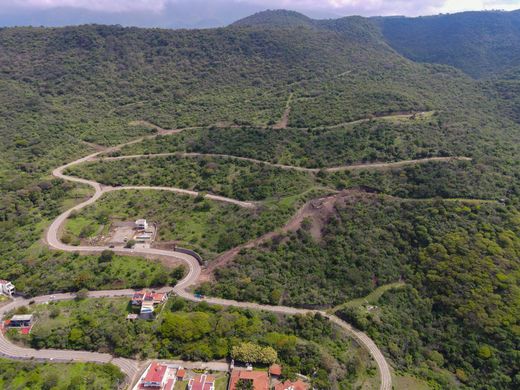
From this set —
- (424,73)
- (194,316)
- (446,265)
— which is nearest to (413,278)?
(446,265)

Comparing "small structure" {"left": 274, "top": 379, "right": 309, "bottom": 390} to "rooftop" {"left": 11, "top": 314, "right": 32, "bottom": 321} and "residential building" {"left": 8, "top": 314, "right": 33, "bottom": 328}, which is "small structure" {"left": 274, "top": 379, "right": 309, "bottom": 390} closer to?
"residential building" {"left": 8, "top": 314, "right": 33, "bottom": 328}

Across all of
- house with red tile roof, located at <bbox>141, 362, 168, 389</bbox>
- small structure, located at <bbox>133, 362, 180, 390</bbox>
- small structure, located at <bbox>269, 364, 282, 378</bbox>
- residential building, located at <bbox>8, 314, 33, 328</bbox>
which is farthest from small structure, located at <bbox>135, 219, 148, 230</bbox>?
small structure, located at <bbox>269, 364, 282, 378</bbox>

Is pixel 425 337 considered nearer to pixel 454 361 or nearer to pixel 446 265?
pixel 454 361

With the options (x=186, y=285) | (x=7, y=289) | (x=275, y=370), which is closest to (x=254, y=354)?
(x=275, y=370)

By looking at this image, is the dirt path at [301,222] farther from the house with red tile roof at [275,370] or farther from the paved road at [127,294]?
the house with red tile roof at [275,370]

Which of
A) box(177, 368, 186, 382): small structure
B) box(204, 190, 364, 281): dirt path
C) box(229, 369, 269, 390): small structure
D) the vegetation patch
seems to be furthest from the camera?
the vegetation patch

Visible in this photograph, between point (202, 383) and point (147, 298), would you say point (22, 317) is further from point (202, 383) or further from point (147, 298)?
point (202, 383)
